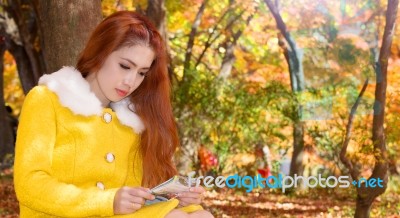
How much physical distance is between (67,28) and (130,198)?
1951 millimetres

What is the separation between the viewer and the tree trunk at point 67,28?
456 cm

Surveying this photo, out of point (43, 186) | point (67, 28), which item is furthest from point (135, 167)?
point (67, 28)

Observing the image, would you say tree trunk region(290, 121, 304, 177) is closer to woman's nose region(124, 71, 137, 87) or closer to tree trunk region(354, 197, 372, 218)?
tree trunk region(354, 197, 372, 218)

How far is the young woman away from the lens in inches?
118

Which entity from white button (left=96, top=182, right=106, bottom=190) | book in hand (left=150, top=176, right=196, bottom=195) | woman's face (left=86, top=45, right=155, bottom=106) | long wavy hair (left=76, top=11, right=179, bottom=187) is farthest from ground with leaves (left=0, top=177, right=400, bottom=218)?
book in hand (left=150, top=176, right=196, bottom=195)

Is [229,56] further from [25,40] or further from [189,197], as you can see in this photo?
[189,197]

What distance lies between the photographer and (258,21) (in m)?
14.6

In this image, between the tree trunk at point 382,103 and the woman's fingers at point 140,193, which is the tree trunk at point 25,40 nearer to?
the tree trunk at point 382,103

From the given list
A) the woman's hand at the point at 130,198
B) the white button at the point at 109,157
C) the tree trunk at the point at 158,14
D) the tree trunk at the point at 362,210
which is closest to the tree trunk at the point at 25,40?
the tree trunk at the point at 158,14

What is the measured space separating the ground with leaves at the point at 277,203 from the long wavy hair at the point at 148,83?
→ 5.54m

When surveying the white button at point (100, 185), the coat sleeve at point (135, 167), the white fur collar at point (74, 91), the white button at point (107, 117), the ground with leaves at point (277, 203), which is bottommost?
the ground with leaves at point (277, 203)

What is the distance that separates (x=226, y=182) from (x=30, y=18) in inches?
164

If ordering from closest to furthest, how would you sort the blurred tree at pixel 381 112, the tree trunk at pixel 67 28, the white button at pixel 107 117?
1. the white button at pixel 107 117
2. the tree trunk at pixel 67 28
3. the blurred tree at pixel 381 112

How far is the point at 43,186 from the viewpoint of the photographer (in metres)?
2.96
